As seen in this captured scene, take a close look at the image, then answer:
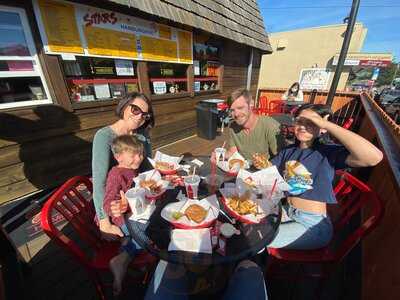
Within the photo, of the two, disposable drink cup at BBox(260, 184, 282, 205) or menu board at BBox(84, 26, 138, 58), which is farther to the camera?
menu board at BBox(84, 26, 138, 58)

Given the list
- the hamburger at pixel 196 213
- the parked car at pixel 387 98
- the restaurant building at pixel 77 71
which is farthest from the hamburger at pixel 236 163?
the parked car at pixel 387 98

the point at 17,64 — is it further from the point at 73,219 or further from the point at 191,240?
the point at 191,240

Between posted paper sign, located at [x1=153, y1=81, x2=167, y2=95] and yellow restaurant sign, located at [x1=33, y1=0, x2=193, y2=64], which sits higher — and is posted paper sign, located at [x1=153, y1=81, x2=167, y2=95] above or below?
below

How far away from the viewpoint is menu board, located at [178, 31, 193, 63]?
4.30 m

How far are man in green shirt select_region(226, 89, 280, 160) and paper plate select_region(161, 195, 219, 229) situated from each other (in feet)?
3.68

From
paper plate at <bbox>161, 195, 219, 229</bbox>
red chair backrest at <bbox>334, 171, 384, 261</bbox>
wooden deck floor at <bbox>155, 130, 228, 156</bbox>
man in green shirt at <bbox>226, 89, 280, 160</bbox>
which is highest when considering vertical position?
man in green shirt at <bbox>226, 89, 280, 160</bbox>

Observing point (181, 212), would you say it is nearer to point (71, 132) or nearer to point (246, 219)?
point (246, 219)

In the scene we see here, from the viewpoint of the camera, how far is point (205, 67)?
212 inches

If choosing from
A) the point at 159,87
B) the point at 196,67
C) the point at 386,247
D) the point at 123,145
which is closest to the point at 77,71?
the point at 159,87

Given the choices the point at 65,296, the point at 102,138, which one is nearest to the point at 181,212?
the point at 102,138

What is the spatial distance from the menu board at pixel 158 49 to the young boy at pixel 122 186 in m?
2.81

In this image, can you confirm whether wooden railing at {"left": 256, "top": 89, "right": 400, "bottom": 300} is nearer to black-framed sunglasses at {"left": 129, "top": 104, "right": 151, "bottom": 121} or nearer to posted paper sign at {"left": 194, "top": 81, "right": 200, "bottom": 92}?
black-framed sunglasses at {"left": 129, "top": 104, "right": 151, "bottom": 121}

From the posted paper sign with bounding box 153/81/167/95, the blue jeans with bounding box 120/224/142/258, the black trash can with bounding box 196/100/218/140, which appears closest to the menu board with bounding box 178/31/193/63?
the posted paper sign with bounding box 153/81/167/95

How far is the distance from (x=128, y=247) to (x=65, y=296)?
917 mm
